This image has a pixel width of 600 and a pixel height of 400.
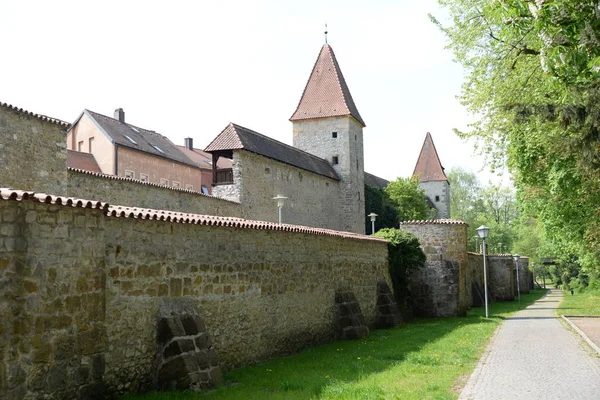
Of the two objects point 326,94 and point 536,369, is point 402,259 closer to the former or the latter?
point 536,369

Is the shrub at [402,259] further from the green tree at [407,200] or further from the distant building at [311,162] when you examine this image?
the green tree at [407,200]

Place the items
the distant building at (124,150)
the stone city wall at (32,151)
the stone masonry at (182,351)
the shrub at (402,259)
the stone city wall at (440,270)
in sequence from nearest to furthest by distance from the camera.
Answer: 1. the stone masonry at (182,351)
2. the stone city wall at (32,151)
3. the shrub at (402,259)
4. the stone city wall at (440,270)
5. the distant building at (124,150)

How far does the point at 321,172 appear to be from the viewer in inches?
1754

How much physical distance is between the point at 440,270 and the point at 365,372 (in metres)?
14.0

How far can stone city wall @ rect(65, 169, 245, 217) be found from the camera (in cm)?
1925

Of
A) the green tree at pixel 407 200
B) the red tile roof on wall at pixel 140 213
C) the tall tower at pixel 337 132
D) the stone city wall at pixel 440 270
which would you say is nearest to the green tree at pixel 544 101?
the stone city wall at pixel 440 270

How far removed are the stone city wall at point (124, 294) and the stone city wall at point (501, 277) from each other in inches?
1224

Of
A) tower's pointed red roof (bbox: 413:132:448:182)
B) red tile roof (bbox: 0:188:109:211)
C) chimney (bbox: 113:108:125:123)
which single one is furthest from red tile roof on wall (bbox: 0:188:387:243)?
tower's pointed red roof (bbox: 413:132:448:182)

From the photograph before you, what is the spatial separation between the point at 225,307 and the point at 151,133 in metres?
38.4

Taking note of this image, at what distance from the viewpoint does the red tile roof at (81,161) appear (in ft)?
121

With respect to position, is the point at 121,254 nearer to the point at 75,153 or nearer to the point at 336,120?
the point at 75,153

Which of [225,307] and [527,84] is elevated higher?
[527,84]

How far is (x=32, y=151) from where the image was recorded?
58.7 ft

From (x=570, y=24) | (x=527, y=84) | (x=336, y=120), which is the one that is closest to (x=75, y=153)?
(x=336, y=120)
